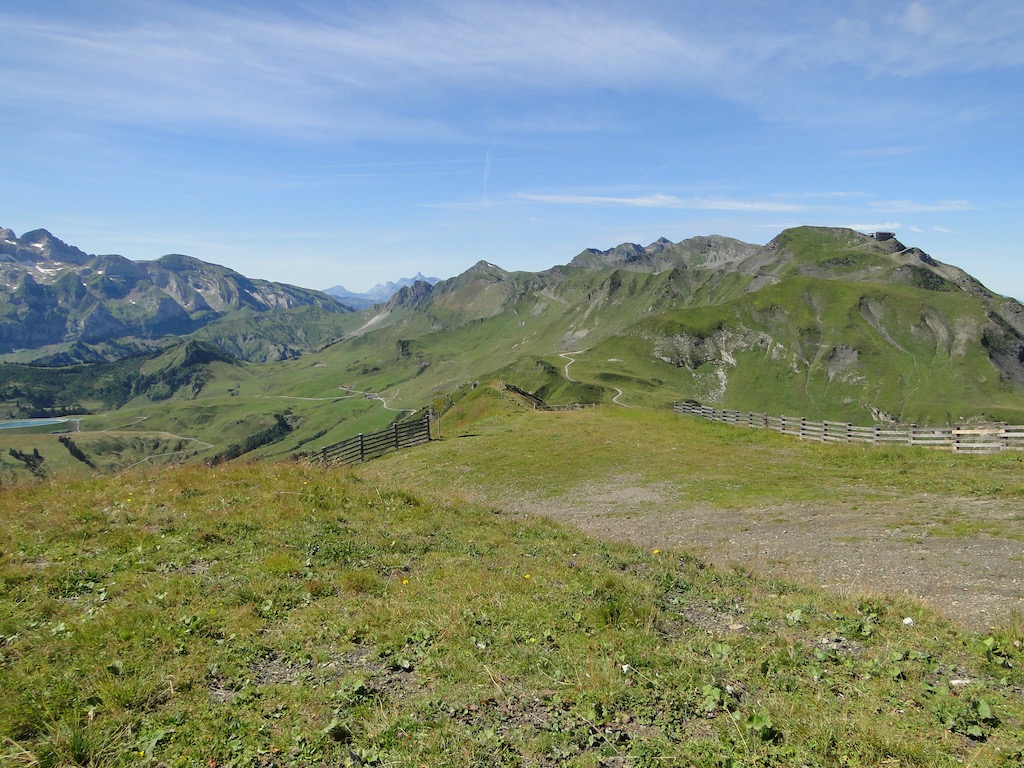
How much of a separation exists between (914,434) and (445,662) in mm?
36552

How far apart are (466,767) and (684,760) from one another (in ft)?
7.58

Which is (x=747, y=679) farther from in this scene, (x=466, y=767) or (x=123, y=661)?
(x=123, y=661)

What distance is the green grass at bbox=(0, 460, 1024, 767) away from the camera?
19.7ft

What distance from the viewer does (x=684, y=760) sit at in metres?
5.86

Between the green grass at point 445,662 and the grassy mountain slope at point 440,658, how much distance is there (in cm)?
3

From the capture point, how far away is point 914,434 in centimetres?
3381

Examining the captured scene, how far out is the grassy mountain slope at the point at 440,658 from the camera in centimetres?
603

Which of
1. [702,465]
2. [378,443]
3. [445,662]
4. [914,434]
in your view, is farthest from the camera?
[378,443]

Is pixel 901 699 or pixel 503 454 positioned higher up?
pixel 901 699

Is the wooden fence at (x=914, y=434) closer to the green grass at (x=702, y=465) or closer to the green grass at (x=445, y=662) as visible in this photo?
the green grass at (x=702, y=465)

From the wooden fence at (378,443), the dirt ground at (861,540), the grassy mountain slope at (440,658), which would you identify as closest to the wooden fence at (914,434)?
the dirt ground at (861,540)

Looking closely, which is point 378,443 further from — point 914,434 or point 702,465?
point 914,434

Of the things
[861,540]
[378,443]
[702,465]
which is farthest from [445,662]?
[378,443]

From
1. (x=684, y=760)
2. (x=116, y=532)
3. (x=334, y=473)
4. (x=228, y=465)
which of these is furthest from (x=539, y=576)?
(x=228, y=465)
